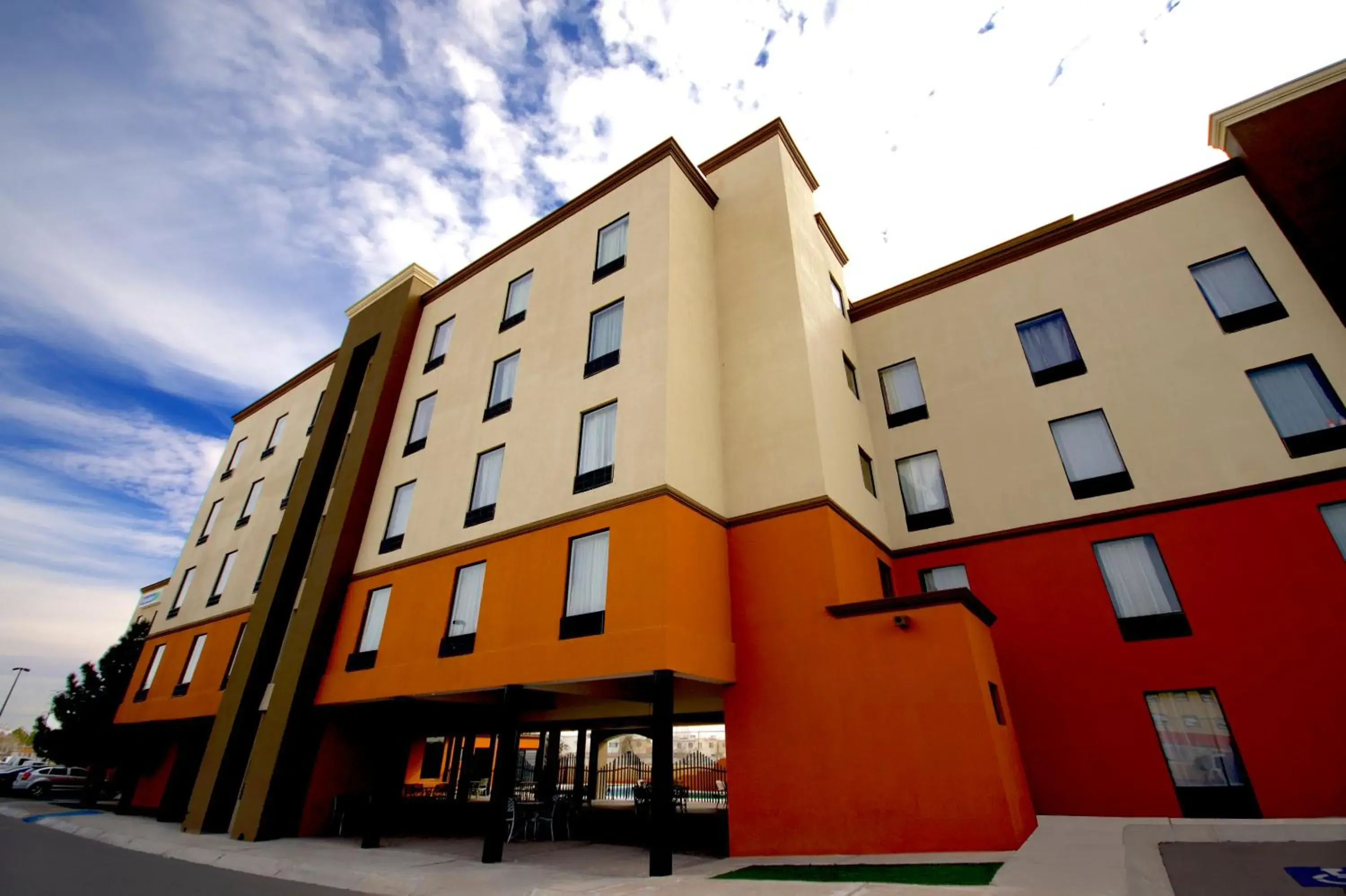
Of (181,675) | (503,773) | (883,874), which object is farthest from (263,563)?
(883,874)

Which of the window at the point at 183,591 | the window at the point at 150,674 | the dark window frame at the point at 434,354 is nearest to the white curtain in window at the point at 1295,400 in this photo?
the dark window frame at the point at 434,354

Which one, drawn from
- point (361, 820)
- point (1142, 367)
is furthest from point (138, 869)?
point (1142, 367)

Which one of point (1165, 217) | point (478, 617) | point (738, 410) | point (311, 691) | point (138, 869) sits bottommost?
point (138, 869)

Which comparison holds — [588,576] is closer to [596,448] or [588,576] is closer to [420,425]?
[596,448]

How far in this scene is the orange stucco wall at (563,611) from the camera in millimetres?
12086

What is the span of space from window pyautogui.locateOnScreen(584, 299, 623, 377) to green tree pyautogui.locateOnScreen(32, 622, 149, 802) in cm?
2940

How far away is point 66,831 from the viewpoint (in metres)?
19.0

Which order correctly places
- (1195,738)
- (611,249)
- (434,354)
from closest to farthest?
(1195,738) < (611,249) < (434,354)

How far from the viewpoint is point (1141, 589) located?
14.1 metres

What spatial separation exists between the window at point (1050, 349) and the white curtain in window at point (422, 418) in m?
19.1

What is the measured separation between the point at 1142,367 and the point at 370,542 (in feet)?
76.1

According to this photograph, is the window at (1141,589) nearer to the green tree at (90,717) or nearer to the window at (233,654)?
the window at (233,654)

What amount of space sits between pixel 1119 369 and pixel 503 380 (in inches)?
696

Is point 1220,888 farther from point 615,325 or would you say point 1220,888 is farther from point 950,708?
point 615,325
